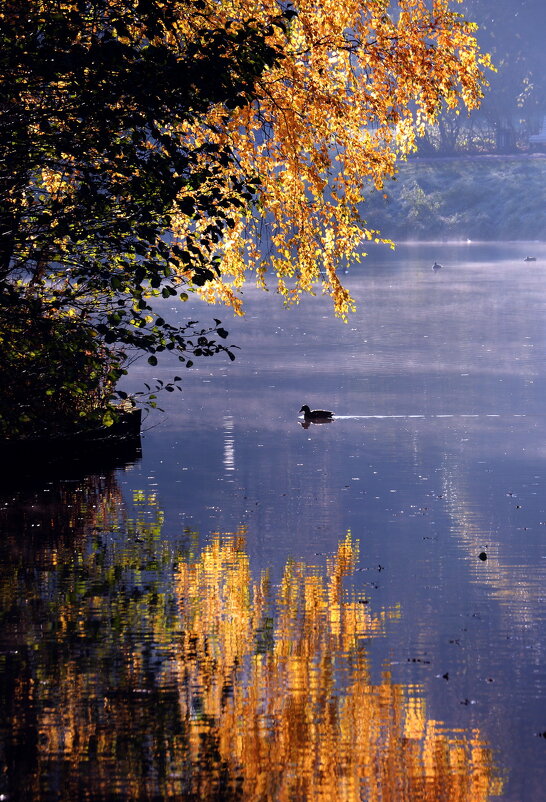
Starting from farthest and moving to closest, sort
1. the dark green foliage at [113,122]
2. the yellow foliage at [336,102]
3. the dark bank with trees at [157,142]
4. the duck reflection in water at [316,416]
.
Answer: the duck reflection in water at [316,416], the yellow foliage at [336,102], the dark bank with trees at [157,142], the dark green foliage at [113,122]

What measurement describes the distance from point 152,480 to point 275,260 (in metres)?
3.70

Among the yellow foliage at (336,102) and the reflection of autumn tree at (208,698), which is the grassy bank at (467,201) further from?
the reflection of autumn tree at (208,698)

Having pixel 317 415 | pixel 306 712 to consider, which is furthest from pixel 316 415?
pixel 306 712

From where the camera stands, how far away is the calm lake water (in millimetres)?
8258

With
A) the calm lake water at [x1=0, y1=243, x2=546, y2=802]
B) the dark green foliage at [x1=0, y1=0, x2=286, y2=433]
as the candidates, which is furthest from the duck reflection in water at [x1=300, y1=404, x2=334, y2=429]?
the dark green foliage at [x1=0, y1=0, x2=286, y2=433]

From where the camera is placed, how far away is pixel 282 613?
11805 millimetres

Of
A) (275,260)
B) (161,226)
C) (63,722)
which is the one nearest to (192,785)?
(63,722)

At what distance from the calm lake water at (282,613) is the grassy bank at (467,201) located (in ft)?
373

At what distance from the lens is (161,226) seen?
13219 millimetres

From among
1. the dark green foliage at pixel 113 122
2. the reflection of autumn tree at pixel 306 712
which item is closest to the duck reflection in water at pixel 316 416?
the dark green foliage at pixel 113 122

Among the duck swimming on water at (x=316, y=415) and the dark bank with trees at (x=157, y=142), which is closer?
the dark bank with trees at (x=157, y=142)

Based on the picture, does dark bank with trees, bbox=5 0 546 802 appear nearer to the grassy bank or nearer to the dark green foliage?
the dark green foliage

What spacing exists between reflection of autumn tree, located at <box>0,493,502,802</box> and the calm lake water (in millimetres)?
23

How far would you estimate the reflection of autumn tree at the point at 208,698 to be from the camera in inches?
315
